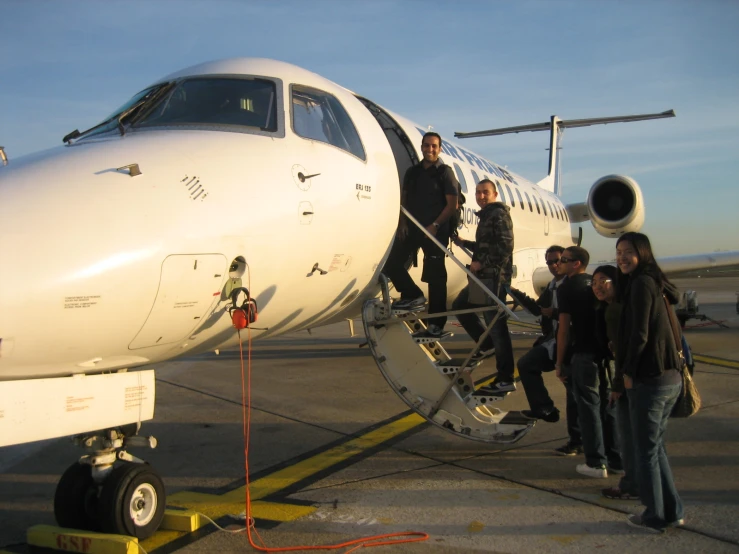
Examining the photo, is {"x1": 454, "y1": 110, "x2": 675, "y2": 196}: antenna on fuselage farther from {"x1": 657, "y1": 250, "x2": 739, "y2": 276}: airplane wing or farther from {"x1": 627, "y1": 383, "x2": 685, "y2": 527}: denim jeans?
{"x1": 627, "y1": 383, "x2": 685, "y2": 527}: denim jeans

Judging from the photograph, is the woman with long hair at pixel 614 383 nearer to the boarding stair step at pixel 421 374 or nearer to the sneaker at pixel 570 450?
the sneaker at pixel 570 450

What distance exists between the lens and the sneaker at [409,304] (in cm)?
639

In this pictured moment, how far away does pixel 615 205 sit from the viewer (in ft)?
44.6

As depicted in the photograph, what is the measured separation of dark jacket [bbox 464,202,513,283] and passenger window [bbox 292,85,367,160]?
4.48ft

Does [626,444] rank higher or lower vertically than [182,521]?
higher

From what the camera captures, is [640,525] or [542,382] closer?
[640,525]

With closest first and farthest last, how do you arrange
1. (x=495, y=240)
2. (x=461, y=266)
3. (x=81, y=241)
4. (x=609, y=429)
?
(x=81, y=241) < (x=609, y=429) < (x=461, y=266) < (x=495, y=240)

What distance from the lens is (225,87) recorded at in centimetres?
530

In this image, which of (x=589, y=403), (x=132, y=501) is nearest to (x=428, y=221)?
(x=589, y=403)

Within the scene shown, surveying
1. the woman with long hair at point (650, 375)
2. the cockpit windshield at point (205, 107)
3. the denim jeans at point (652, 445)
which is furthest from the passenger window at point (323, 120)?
the denim jeans at point (652, 445)

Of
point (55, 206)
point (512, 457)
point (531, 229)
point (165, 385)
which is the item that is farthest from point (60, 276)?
point (531, 229)

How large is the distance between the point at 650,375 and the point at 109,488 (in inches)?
138

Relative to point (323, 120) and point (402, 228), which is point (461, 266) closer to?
point (402, 228)

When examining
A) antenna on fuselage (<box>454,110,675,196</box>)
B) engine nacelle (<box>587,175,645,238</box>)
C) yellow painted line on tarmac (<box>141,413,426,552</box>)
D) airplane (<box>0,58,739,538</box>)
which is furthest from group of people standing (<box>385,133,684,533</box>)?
antenna on fuselage (<box>454,110,675,196</box>)
